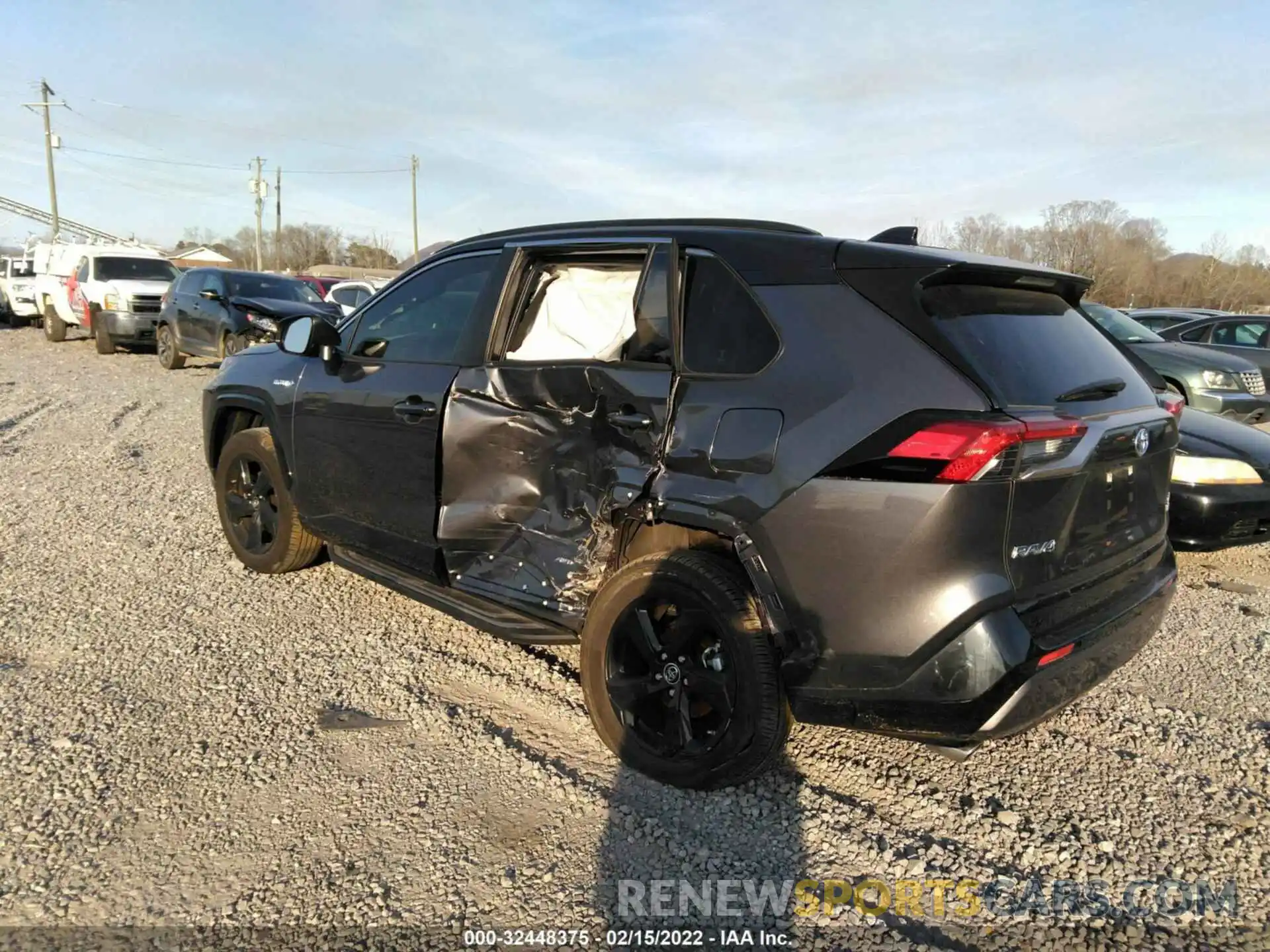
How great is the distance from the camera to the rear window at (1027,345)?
2396 millimetres

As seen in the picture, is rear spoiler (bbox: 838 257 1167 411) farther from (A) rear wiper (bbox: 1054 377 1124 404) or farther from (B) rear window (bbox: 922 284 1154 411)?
(A) rear wiper (bbox: 1054 377 1124 404)

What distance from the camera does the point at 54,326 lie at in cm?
1872

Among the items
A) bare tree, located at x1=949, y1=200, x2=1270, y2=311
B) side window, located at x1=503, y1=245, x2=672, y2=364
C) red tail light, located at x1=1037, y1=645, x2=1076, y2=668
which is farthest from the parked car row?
bare tree, located at x1=949, y1=200, x2=1270, y2=311

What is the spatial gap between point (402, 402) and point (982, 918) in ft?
9.22

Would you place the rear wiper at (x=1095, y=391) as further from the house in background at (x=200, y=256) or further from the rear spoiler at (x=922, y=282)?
the house in background at (x=200, y=256)

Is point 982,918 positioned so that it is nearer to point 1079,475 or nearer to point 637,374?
point 1079,475

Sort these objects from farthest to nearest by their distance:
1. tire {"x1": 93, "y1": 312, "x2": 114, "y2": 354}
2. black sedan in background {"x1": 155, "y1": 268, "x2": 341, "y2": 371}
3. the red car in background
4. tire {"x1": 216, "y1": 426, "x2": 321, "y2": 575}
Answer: the red car in background < tire {"x1": 93, "y1": 312, "x2": 114, "y2": 354} < black sedan in background {"x1": 155, "y1": 268, "x2": 341, "y2": 371} < tire {"x1": 216, "y1": 426, "x2": 321, "y2": 575}

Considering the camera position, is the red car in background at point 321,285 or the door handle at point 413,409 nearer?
the door handle at point 413,409

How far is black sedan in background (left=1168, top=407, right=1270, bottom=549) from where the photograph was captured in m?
4.75

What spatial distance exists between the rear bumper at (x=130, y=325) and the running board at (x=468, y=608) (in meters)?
14.1

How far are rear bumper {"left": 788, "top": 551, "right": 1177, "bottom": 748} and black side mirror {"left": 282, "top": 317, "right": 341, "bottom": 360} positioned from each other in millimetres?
2740

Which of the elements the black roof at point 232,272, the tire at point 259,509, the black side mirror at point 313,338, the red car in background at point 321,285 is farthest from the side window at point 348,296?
the black side mirror at point 313,338

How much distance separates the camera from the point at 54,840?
8.30ft

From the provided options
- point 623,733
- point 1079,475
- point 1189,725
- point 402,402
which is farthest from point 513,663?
point 1189,725
